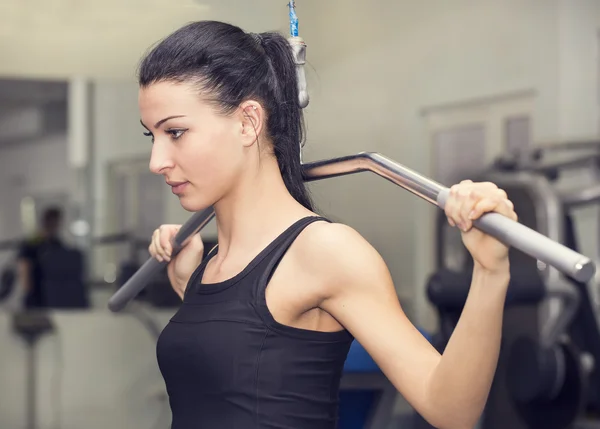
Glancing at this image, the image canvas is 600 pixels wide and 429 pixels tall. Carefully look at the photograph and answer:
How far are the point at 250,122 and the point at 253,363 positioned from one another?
303 mm

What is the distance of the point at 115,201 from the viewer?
267cm

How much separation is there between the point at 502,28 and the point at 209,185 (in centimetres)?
329

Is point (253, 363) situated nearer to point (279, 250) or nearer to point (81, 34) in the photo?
point (279, 250)

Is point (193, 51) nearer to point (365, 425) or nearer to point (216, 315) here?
point (216, 315)

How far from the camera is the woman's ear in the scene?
1.07m

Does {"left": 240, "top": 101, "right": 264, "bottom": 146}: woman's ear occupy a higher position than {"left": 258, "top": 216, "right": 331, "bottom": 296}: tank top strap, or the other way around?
{"left": 240, "top": 101, "right": 264, "bottom": 146}: woman's ear

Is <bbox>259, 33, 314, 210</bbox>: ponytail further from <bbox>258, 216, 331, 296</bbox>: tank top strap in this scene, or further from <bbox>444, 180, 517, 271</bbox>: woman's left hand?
<bbox>444, 180, 517, 271</bbox>: woman's left hand

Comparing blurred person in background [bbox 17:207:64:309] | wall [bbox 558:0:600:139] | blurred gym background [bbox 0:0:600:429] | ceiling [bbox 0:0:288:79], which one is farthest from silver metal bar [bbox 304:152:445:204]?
wall [bbox 558:0:600:139]

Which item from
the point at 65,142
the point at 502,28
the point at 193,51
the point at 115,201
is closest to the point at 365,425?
the point at 115,201

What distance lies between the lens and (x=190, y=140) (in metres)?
1.04

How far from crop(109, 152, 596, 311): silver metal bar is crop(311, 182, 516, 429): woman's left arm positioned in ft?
0.09

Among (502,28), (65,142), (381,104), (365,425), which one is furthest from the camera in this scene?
(502,28)

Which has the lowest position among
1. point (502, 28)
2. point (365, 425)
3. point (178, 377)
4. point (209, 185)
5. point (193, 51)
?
point (365, 425)

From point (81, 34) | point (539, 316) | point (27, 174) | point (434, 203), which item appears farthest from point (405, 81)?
point (434, 203)
